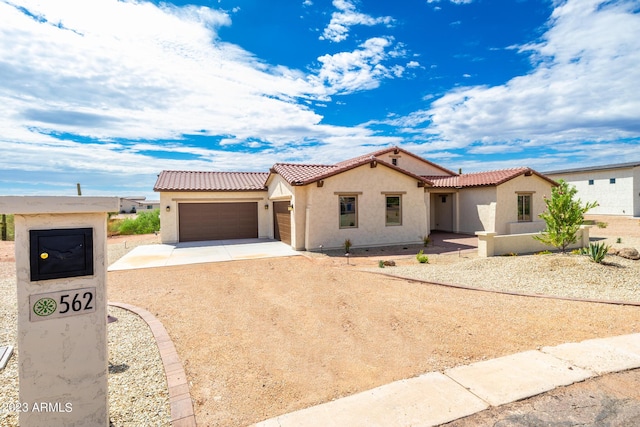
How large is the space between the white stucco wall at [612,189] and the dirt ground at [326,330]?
97.9 feet

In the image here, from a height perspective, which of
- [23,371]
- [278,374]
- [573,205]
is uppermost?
[573,205]

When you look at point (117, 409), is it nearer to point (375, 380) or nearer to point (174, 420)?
point (174, 420)

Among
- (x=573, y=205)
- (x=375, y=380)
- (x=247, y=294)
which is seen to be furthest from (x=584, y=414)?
(x=573, y=205)

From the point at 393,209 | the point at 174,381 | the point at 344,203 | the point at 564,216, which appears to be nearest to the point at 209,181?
the point at 344,203

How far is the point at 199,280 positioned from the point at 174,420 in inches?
269

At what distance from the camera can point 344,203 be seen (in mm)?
15758

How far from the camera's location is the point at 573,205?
12.0 m

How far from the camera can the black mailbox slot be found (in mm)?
2834

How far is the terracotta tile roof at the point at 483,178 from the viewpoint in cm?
1934

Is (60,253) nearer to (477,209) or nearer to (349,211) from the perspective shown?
(349,211)

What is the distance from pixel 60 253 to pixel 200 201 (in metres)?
17.0

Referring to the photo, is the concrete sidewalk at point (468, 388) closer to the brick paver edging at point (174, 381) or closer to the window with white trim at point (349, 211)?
the brick paver edging at point (174, 381)

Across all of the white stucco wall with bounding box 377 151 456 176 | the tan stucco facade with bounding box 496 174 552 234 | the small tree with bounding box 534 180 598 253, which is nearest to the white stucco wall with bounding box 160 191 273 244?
the white stucco wall with bounding box 377 151 456 176

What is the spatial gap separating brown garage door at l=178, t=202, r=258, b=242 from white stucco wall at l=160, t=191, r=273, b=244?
0.26 m
